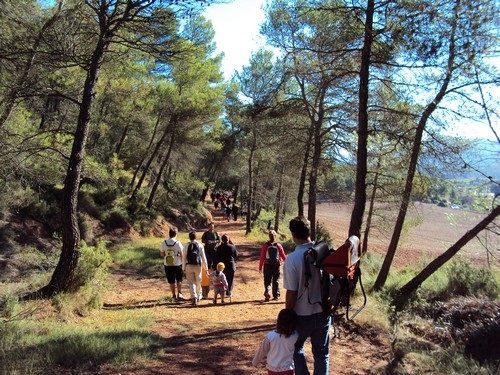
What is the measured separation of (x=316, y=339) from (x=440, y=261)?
6821mm

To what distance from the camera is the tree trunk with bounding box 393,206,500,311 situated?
8.15m

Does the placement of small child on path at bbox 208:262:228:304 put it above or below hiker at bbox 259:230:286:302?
below

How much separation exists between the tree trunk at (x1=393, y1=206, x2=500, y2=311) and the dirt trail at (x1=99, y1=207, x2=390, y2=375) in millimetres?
2827

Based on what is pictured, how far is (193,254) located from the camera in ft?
27.6

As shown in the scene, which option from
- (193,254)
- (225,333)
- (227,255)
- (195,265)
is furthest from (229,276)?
(225,333)

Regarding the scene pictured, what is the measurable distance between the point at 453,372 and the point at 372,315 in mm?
2471

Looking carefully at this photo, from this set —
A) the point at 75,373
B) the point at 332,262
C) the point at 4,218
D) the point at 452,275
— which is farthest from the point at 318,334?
the point at 4,218

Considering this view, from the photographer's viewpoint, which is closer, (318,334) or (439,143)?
(318,334)

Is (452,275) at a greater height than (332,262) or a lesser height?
lesser

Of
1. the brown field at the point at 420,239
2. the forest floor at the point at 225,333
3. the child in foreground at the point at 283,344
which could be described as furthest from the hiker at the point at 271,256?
the brown field at the point at 420,239

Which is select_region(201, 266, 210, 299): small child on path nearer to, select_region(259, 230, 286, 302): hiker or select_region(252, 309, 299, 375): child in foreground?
select_region(259, 230, 286, 302): hiker

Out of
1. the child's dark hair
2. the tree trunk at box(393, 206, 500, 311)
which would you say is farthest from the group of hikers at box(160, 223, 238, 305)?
the child's dark hair

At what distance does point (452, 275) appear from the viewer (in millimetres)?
11102

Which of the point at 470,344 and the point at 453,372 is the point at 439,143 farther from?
the point at 453,372
